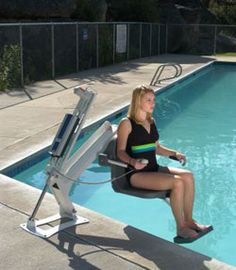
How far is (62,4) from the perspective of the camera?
1848 centimetres

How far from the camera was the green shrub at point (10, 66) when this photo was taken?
42.0 ft

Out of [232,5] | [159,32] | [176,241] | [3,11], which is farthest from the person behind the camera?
[232,5]

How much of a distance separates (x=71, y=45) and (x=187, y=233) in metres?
12.9

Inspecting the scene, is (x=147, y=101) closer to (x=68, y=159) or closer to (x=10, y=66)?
(x=68, y=159)

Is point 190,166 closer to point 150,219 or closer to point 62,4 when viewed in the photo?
point 150,219

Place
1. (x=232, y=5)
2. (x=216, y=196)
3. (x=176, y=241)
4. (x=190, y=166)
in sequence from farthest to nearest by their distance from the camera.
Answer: (x=232, y=5) → (x=190, y=166) → (x=216, y=196) → (x=176, y=241)

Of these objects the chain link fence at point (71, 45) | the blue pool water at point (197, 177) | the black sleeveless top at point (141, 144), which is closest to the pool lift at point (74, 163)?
the black sleeveless top at point (141, 144)

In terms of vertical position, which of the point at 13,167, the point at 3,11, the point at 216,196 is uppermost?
the point at 3,11

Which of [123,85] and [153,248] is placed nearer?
[153,248]

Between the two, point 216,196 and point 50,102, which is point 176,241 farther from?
point 50,102

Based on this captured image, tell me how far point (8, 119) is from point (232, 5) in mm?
34209

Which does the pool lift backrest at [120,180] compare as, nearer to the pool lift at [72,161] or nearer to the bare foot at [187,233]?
the pool lift at [72,161]

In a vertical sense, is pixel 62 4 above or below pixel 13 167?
above

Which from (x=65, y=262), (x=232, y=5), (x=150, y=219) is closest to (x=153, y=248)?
(x=65, y=262)
